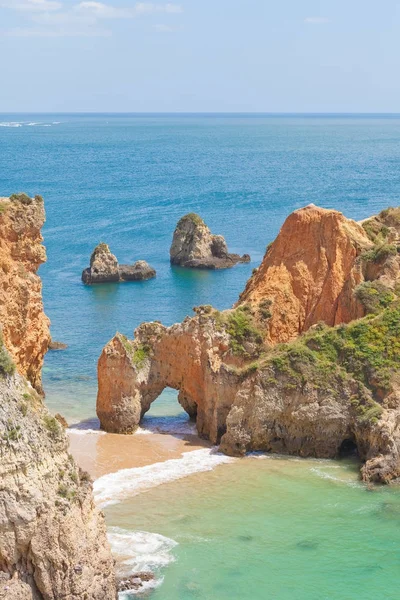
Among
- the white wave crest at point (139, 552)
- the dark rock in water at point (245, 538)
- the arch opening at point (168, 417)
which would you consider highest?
the arch opening at point (168, 417)

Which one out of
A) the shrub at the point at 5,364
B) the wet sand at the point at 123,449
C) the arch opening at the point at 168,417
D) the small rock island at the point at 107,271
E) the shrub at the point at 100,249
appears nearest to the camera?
the shrub at the point at 5,364

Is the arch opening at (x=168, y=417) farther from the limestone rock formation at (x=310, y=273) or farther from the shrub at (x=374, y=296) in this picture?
the shrub at (x=374, y=296)

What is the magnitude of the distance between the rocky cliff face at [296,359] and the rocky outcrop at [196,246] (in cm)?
3727

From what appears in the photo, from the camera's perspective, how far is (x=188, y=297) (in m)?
64.9

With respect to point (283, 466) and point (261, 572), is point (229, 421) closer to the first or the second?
point (283, 466)

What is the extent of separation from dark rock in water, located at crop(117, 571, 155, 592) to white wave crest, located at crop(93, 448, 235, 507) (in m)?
5.10

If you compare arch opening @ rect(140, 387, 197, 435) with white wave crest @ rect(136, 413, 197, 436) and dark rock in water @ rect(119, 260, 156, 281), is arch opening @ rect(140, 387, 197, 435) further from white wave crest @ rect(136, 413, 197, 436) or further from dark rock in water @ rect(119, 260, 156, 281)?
dark rock in water @ rect(119, 260, 156, 281)

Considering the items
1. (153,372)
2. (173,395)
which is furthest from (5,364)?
(173,395)

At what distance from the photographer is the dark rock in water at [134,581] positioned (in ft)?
78.0

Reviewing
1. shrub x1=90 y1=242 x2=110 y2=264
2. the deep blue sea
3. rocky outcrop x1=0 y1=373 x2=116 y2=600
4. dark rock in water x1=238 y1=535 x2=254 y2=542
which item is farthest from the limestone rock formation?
shrub x1=90 y1=242 x2=110 y2=264

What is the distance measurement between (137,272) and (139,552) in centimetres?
4641

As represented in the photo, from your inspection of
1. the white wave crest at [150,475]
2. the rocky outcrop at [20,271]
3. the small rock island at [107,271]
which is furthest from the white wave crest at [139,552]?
the small rock island at [107,271]

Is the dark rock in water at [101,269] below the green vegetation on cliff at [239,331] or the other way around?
below

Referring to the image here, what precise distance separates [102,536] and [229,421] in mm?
11944
